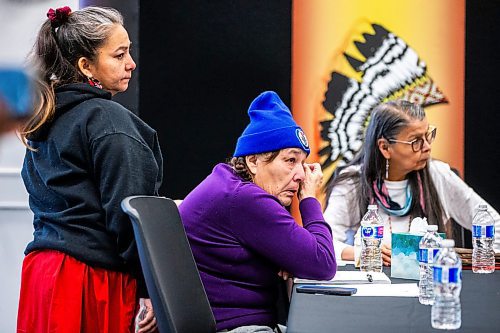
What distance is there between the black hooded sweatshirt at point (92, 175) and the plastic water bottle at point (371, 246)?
2.61 ft

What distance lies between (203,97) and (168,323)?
8.76 ft

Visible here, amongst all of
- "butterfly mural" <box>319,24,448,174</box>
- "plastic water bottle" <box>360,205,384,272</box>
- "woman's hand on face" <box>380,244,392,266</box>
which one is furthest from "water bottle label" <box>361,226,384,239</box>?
"butterfly mural" <box>319,24,448,174</box>

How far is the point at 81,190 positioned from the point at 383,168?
157cm

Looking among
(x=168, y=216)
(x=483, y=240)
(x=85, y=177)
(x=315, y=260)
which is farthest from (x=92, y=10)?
(x=483, y=240)

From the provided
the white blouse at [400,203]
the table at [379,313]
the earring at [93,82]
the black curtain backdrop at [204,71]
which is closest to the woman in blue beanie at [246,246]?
the table at [379,313]

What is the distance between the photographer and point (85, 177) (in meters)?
1.93

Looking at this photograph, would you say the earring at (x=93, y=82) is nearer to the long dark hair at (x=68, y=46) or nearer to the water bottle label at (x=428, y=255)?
the long dark hair at (x=68, y=46)

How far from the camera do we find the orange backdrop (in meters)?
4.02

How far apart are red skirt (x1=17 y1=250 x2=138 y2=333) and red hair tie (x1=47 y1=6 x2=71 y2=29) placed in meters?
0.66

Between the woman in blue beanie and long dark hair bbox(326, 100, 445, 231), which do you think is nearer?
the woman in blue beanie

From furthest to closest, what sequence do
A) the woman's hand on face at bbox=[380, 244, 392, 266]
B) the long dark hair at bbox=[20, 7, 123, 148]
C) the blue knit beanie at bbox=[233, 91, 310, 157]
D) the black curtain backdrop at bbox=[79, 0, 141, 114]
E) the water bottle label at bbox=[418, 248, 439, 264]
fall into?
the black curtain backdrop at bbox=[79, 0, 141, 114]
the woman's hand on face at bbox=[380, 244, 392, 266]
the blue knit beanie at bbox=[233, 91, 310, 157]
the long dark hair at bbox=[20, 7, 123, 148]
the water bottle label at bbox=[418, 248, 439, 264]

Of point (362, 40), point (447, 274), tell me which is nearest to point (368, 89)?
point (362, 40)

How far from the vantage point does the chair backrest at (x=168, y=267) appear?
57.2 inches

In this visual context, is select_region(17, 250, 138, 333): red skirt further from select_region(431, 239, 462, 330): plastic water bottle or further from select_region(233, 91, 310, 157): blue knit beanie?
select_region(431, 239, 462, 330): plastic water bottle
